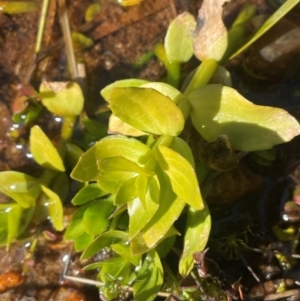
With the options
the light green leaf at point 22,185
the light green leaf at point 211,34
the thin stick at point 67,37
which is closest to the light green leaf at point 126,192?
the light green leaf at point 22,185

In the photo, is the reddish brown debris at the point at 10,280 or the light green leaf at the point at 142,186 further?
the reddish brown debris at the point at 10,280

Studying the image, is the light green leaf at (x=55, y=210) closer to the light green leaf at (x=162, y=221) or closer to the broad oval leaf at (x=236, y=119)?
the light green leaf at (x=162, y=221)

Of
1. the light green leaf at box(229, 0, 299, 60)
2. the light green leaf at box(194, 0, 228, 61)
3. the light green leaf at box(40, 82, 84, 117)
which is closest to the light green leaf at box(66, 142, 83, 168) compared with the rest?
the light green leaf at box(40, 82, 84, 117)

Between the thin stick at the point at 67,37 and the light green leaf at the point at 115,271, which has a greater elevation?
the thin stick at the point at 67,37

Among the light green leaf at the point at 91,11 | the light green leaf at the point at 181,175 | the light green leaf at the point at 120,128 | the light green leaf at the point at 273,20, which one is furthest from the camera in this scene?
the light green leaf at the point at 91,11

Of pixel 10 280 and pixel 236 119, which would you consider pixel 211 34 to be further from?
pixel 10 280

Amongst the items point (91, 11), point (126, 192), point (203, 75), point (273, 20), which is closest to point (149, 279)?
point (126, 192)

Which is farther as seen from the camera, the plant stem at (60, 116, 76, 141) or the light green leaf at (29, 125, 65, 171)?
the plant stem at (60, 116, 76, 141)

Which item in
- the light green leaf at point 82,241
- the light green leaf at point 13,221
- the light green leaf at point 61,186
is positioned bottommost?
the light green leaf at point 82,241

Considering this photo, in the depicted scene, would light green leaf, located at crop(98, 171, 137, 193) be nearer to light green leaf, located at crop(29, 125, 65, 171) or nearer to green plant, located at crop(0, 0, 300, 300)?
green plant, located at crop(0, 0, 300, 300)

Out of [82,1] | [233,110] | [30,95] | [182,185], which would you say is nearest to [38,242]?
[30,95]
